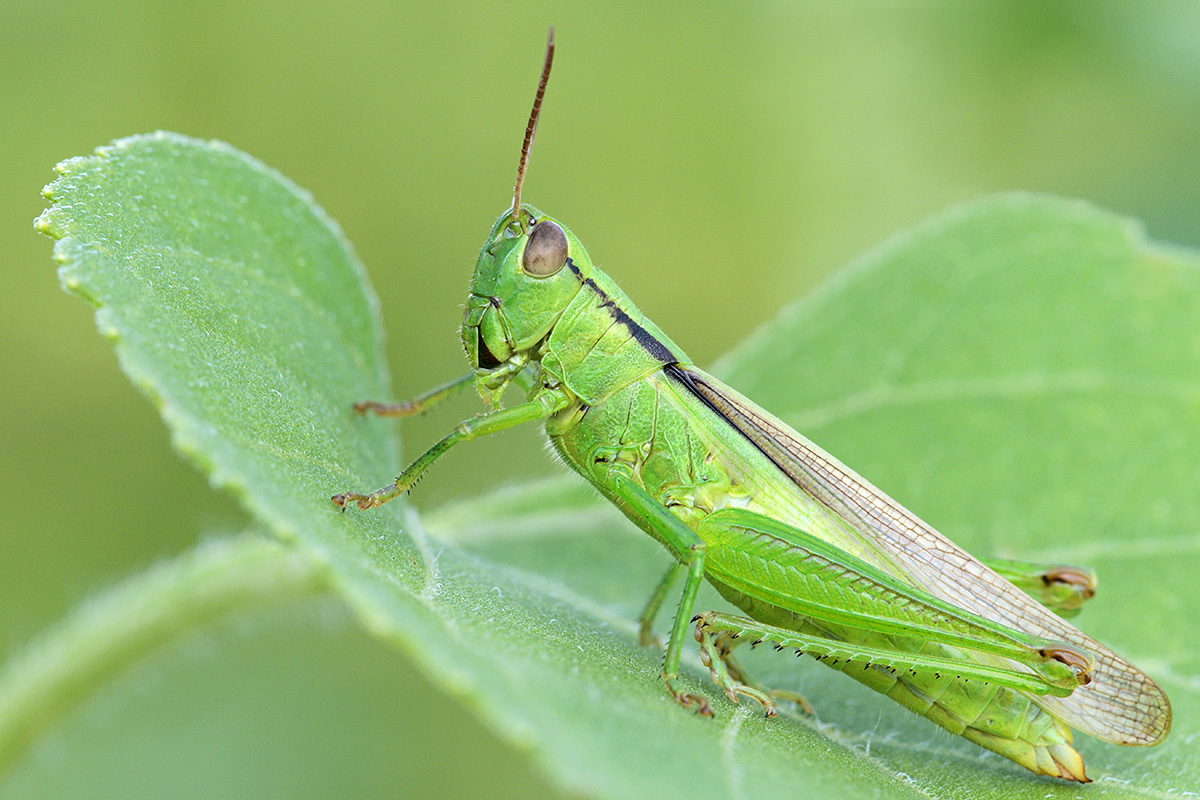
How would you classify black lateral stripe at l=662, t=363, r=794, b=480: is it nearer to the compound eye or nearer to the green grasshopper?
the green grasshopper

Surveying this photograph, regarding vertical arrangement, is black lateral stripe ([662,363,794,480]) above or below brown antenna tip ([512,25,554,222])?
below

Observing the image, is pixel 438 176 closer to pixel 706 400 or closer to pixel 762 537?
pixel 706 400

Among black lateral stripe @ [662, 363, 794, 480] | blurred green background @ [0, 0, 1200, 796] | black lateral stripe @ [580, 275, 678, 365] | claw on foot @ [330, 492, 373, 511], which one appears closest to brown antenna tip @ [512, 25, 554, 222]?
black lateral stripe @ [580, 275, 678, 365]

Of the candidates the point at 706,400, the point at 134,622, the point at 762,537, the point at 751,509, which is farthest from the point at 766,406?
the point at 134,622

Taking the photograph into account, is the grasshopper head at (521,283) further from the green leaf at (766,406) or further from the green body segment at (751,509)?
the green leaf at (766,406)

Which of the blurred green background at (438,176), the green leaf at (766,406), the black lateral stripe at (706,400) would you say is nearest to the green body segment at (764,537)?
→ the black lateral stripe at (706,400)

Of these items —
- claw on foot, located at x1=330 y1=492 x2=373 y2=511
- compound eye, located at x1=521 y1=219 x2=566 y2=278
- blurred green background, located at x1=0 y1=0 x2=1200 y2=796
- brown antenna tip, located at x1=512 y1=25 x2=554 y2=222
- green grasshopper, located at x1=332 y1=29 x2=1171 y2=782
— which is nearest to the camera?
claw on foot, located at x1=330 y1=492 x2=373 y2=511

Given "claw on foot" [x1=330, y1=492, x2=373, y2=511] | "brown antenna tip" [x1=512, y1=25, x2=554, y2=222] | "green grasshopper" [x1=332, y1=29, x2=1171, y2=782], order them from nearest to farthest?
"claw on foot" [x1=330, y1=492, x2=373, y2=511] → "green grasshopper" [x1=332, y1=29, x2=1171, y2=782] → "brown antenna tip" [x1=512, y1=25, x2=554, y2=222]
